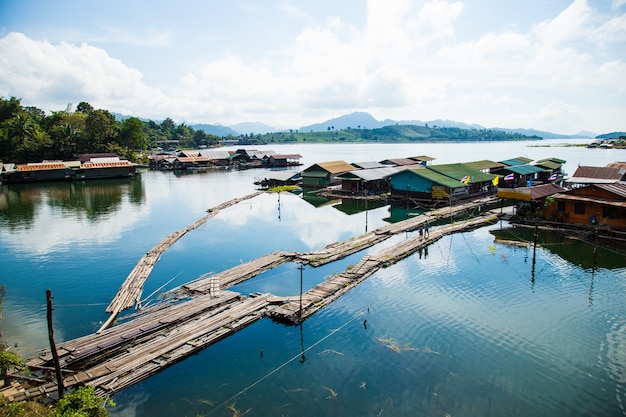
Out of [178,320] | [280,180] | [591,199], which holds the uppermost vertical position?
A: [591,199]

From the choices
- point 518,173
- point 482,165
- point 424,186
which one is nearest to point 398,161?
point 482,165

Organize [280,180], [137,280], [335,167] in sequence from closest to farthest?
[137,280], [335,167], [280,180]

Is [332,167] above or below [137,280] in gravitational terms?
above

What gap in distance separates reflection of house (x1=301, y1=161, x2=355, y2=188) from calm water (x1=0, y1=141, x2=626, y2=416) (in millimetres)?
26752

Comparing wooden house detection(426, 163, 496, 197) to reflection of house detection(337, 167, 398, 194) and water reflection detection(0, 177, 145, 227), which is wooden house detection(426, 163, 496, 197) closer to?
reflection of house detection(337, 167, 398, 194)

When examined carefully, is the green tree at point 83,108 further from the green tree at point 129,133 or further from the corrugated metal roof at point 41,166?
the corrugated metal roof at point 41,166

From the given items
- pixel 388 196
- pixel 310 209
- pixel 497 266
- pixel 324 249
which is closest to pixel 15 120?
pixel 310 209

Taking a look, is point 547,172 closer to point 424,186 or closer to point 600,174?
point 600,174

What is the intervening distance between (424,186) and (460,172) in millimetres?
7618

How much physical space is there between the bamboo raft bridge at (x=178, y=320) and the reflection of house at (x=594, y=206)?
14.9 m

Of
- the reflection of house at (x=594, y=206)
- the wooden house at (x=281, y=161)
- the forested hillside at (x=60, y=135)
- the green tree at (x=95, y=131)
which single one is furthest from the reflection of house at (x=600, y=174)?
the green tree at (x=95, y=131)

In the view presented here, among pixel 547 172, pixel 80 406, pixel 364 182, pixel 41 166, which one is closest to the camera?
pixel 80 406

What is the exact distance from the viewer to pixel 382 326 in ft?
62.9

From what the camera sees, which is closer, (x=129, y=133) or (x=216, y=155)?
(x=129, y=133)
